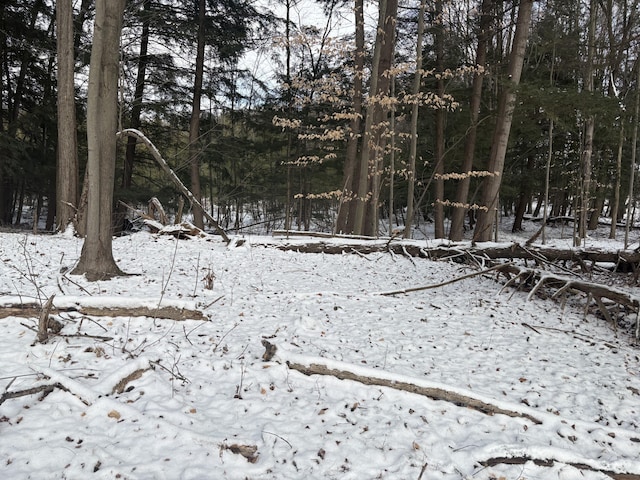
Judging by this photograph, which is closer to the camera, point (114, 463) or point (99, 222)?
point (114, 463)

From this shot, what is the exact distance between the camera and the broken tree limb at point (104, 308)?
387 centimetres

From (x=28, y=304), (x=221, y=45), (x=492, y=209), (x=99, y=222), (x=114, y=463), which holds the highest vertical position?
(x=221, y=45)

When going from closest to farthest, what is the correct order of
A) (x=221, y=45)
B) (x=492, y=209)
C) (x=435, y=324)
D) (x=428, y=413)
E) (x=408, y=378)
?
(x=428, y=413) → (x=408, y=378) → (x=435, y=324) → (x=492, y=209) → (x=221, y=45)

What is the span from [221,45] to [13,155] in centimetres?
852

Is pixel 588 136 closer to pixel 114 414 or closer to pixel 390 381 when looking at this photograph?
pixel 390 381

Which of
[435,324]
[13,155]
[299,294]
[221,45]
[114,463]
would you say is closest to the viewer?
[114,463]

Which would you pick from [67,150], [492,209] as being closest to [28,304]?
[67,150]

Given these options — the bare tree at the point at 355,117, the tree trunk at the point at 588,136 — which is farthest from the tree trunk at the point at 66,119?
the tree trunk at the point at 588,136

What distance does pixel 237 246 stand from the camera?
9555 mm

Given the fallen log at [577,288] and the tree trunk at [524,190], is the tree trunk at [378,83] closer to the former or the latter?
the fallen log at [577,288]

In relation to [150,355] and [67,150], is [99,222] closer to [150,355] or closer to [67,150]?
[150,355]

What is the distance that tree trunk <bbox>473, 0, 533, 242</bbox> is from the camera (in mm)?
9547

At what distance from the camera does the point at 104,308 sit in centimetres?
412

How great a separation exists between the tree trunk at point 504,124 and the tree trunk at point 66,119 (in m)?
10.6
